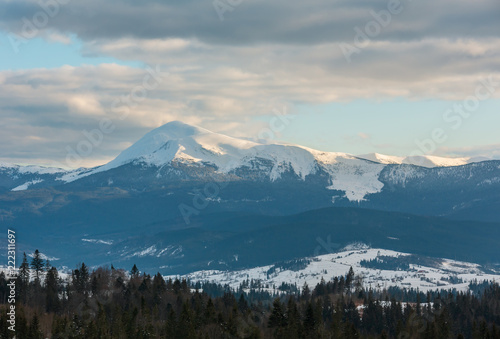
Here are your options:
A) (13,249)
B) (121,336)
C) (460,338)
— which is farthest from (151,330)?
(460,338)

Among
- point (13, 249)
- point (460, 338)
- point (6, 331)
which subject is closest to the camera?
point (13, 249)

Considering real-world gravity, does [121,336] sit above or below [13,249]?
below

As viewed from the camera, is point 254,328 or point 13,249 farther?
point 254,328

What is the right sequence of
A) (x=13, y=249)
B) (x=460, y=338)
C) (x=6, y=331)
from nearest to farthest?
(x=13, y=249), (x=6, y=331), (x=460, y=338)

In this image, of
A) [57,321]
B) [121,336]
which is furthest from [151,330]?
[57,321]

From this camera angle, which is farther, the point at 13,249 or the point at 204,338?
the point at 204,338

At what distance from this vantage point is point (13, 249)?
497ft

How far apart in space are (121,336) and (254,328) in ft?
99.5

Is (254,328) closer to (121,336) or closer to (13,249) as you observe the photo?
(121,336)

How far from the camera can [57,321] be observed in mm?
191875

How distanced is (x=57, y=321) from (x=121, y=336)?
14878 millimetres

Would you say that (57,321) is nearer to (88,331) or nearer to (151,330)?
(88,331)

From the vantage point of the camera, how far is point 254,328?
625 feet

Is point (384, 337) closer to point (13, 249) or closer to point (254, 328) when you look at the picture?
point (254, 328)
